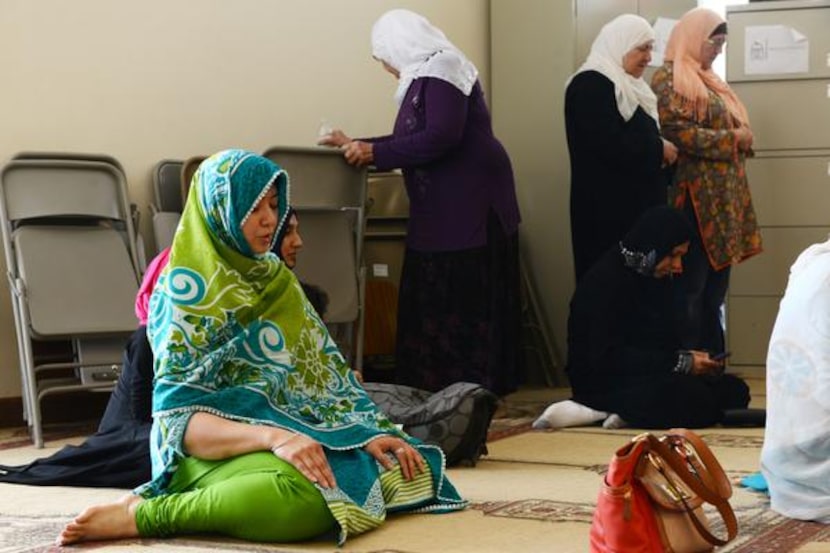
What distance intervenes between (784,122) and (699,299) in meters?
1.26

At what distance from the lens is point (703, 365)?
183 inches

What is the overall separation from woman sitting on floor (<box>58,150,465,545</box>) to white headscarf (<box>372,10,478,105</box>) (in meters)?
1.88

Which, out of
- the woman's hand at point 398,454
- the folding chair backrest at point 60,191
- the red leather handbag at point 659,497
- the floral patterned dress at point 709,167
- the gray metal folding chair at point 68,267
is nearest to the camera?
the red leather handbag at point 659,497

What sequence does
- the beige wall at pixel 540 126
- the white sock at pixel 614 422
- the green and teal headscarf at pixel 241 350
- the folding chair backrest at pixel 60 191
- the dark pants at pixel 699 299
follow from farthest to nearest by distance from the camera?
the beige wall at pixel 540 126 → the dark pants at pixel 699 299 → the white sock at pixel 614 422 → the folding chair backrest at pixel 60 191 → the green and teal headscarf at pixel 241 350

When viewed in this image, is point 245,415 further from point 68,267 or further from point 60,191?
point 60,191

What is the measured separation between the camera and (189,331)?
2799mm

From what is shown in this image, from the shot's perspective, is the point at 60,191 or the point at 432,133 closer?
the point at 60,191

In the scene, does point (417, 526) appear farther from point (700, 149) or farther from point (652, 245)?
point (700, 149)

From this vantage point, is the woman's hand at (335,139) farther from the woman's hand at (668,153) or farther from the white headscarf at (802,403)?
the white headscarf at (802,403)

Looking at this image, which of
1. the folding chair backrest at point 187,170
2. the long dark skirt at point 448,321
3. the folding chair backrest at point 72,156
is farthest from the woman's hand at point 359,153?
the folding chair backrest at point 72,156

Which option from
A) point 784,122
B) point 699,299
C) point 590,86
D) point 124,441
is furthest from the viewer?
point 784,122

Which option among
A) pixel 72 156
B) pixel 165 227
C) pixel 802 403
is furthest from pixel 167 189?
pixel 802 403

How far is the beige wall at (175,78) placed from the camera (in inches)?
185

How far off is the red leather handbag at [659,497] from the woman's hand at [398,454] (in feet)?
1.87
